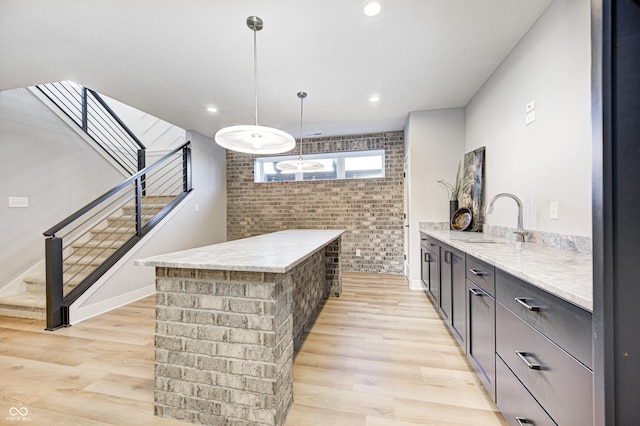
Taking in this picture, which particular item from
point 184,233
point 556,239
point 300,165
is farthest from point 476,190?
point 184,233

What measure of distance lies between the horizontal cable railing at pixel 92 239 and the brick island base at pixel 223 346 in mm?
1966

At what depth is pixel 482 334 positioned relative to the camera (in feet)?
5.15

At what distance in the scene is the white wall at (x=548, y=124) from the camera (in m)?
1.51

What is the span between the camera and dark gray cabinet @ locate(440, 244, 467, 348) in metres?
1.92

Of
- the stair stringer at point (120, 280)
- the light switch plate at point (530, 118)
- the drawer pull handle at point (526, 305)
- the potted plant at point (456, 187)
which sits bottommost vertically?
the stair stringer at point (120, 280)

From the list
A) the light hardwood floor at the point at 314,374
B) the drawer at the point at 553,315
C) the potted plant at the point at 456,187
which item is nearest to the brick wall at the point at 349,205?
the potted plant at the point at 456,187

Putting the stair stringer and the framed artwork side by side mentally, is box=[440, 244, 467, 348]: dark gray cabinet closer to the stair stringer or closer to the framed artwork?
the framed artwork

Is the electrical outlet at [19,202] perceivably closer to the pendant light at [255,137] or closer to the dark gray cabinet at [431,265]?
the pendant light at [255,137]

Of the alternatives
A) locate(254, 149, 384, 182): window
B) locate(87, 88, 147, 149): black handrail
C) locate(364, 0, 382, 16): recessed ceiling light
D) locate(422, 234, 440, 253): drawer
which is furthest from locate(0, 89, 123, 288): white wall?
locate(422, 234, 440, 253): drawer

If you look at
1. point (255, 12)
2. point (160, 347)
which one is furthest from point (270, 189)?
point (160, 347)

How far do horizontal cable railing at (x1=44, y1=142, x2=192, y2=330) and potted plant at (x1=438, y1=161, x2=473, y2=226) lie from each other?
4.01 meters

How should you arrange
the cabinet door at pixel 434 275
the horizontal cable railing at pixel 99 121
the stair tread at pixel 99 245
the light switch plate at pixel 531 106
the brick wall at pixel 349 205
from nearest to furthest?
the light switch plate at pixel 531 106 < the cabinet door at pixel 434 275 < the stair tread at pixel 99 245 < the horizontal cable railing at pixel 99 121 < the brick wall at pixel 349 205

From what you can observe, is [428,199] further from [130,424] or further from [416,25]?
[130,424]

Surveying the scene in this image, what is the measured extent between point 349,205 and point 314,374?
3386 mm
